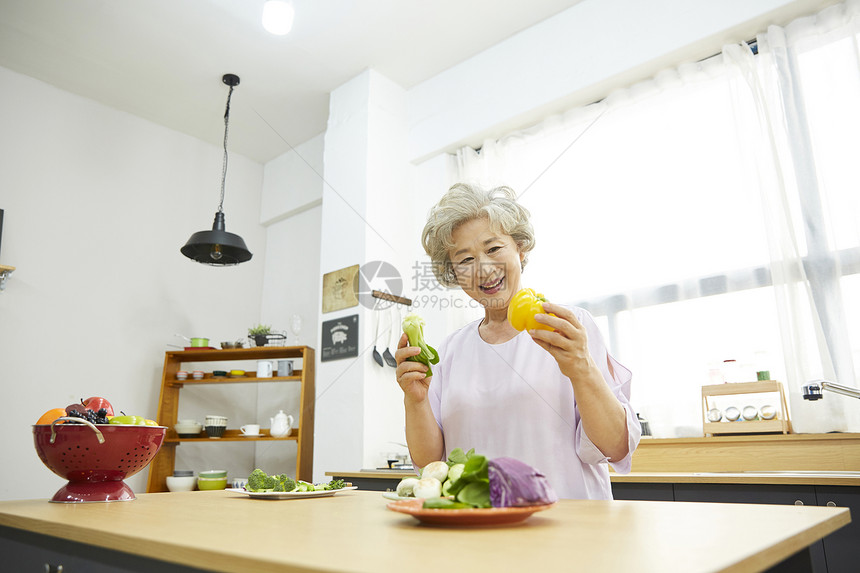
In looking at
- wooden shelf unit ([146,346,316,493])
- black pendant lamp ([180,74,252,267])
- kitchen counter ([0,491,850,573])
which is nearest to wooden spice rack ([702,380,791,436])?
kitchen counter ([0,491,850,573])

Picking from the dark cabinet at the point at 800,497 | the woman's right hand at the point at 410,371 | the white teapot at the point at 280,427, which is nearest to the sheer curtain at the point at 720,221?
the dark cabinet at the point at 800,497

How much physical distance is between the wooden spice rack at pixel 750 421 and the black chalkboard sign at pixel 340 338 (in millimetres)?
2018

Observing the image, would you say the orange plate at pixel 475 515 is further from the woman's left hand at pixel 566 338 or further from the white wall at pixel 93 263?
the white wall at pixel 93 263

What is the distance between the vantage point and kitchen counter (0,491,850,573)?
0.53m

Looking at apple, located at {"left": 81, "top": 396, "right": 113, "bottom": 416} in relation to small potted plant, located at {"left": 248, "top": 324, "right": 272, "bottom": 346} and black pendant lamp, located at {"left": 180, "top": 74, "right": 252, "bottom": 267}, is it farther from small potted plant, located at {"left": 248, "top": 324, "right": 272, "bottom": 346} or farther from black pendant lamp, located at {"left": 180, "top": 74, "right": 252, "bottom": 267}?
small potted plant, located at {"left": 248, "top": 324, "right": 272, "bottom": 346}

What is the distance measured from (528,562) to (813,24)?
→ 302 cm

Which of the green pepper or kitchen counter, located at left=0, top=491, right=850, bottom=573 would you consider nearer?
kitchen counter, located at left=0, top=491, right=850, bottom=573

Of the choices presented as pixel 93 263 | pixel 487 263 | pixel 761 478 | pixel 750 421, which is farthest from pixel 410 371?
pixel 93 263

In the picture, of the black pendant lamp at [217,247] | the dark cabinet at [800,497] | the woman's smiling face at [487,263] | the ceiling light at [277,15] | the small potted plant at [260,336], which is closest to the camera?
the woman's smiling face at [487,263]

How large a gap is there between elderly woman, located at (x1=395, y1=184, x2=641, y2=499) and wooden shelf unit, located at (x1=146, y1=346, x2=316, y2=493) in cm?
248

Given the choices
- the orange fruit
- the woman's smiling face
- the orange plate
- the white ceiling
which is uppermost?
the white ceiling

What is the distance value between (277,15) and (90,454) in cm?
259

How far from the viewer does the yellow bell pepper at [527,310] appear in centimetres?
110

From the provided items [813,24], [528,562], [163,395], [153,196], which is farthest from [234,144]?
[528,562]
